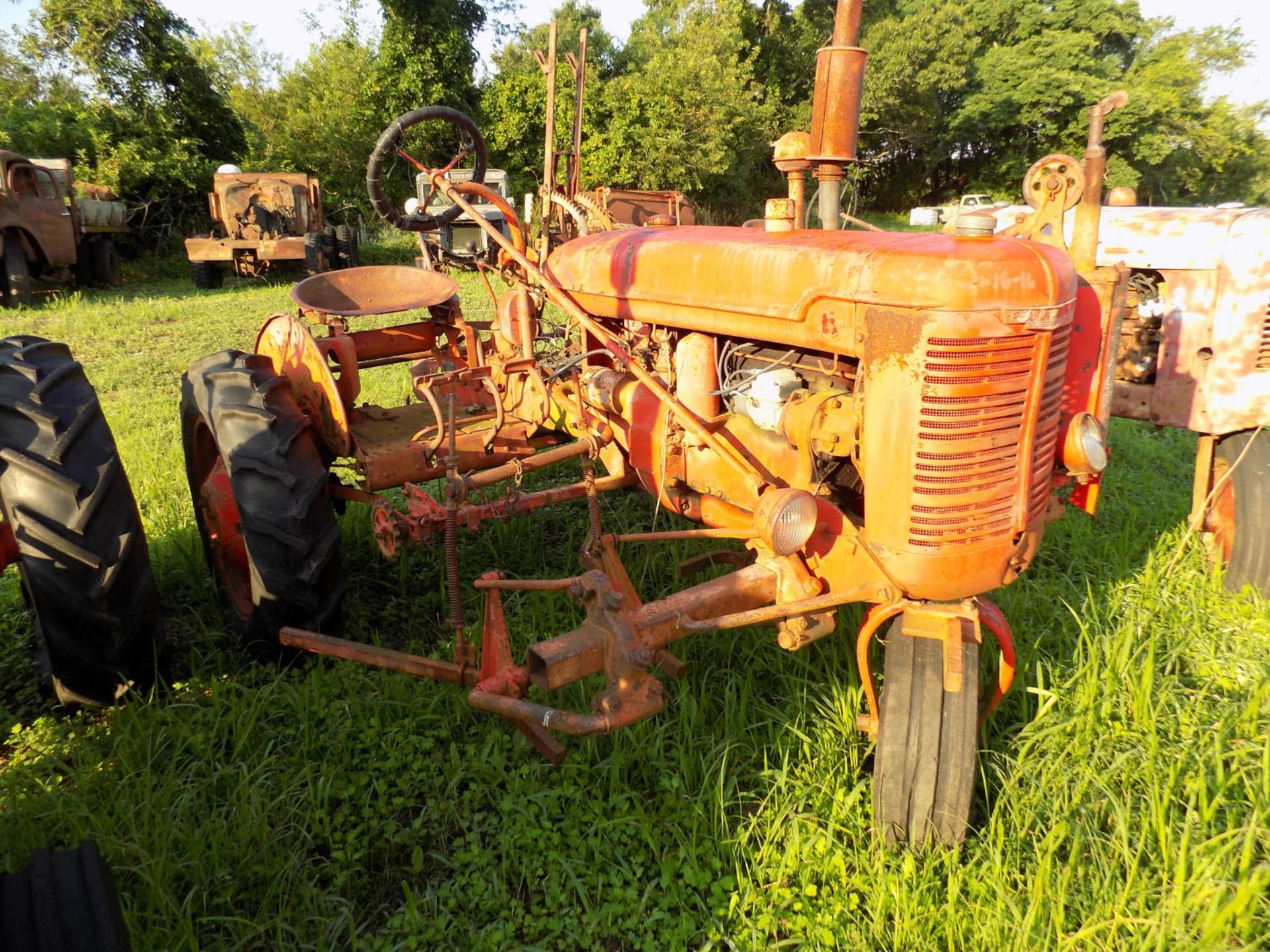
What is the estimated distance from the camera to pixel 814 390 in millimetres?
2270

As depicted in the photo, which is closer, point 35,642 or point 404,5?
point 35,642

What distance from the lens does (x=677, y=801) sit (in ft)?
7.67

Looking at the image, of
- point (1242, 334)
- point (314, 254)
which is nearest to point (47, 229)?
point (314, 254)

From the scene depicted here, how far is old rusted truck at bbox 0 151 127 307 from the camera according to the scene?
430 inches

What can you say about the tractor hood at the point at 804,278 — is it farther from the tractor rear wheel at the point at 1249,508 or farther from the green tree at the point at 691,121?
the green tree at the point at 691,121

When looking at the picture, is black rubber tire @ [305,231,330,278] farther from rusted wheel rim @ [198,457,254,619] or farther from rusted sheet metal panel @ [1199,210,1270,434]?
rusted sheet metal panel @ [1199,210,1270,434]

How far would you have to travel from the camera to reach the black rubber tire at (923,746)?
2.01 metres

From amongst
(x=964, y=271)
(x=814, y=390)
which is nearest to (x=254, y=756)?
(x=814, y=390)

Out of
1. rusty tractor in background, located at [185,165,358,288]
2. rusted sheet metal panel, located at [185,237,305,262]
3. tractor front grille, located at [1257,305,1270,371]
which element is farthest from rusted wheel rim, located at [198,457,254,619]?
rusted sheet metal panel, located at [185,237,305,262]

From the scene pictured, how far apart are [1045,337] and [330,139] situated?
22.6m

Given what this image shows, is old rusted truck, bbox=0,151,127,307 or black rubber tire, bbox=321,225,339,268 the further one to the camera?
black rubber tire, bbox=321,225,339,268

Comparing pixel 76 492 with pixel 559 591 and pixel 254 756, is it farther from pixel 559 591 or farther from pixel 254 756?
pixel 559 591

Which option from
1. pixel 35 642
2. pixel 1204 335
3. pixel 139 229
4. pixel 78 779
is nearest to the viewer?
pixel 78 779

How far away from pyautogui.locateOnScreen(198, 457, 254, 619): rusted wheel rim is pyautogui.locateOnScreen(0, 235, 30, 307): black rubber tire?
10171 mm
